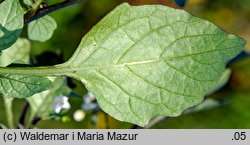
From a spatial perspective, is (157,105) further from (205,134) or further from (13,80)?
(205,134)

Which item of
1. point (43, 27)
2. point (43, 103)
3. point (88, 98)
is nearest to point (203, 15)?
point (88, 98)

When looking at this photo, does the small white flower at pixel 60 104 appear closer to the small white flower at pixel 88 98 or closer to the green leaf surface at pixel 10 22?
the small white flower at pixel 88 98

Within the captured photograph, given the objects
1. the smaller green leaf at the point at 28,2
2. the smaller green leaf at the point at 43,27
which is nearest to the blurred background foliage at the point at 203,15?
the smaller green leaf at the point at 43,27

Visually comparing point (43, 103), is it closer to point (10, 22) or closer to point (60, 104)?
point (60, 104)

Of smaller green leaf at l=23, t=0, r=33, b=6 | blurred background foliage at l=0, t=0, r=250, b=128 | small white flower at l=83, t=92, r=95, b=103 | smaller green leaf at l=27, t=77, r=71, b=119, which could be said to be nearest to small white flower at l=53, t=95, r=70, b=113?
smaller green leaf at l=27, t=77, r=71, b=119

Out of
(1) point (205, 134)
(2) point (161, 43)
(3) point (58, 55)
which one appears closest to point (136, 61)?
(2) point (161, 43)
